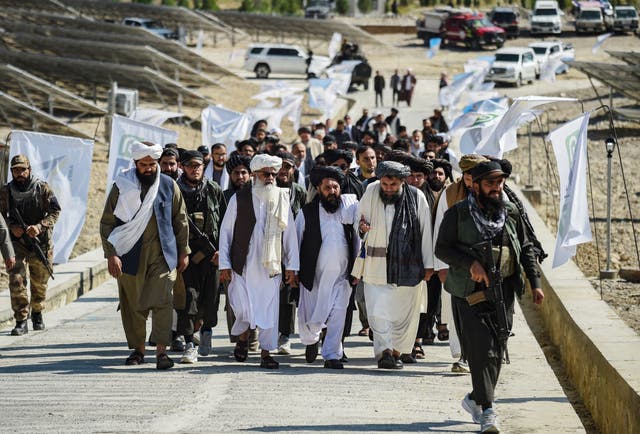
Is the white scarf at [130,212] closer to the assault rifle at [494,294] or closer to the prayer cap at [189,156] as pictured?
the prayer cap at [189,156]

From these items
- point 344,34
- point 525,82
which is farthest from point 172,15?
point 525,82

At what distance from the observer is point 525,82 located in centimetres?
4772

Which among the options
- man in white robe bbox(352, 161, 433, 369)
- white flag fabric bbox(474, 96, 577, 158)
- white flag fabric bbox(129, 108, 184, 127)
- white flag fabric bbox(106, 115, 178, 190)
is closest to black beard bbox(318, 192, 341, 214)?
man in white robe bbox(352, 161, 433, 369)

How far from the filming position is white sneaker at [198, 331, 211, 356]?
10.1m

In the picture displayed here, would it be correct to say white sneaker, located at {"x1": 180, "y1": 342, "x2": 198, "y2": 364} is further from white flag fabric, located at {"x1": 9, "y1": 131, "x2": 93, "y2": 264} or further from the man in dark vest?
white flag fabric, located at {"x1": 9, "y1": 131, "x2": 93, "y2": 264}

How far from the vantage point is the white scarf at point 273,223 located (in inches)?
375

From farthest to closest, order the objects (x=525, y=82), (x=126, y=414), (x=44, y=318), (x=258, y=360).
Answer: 1. (x=525, y=82)
2. (x=44, y=318)
3. (x=258, y=360)
4. (x=126, y=414)

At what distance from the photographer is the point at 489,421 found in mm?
7105

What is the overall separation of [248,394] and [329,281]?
1.79m

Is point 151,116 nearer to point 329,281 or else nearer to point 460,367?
point 329,281

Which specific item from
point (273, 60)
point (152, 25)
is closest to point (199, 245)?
point (273, 60)

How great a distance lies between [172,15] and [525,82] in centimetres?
1734

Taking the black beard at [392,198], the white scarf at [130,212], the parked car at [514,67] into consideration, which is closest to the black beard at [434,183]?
the black beard at [392,198]

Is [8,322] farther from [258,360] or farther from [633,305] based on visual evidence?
[633,305]
